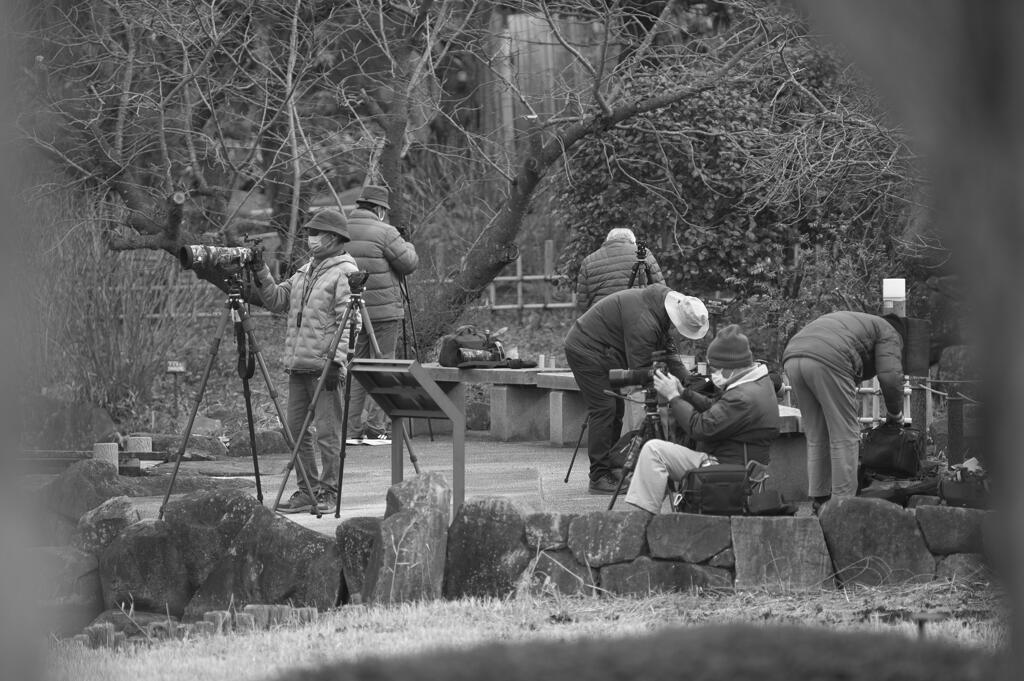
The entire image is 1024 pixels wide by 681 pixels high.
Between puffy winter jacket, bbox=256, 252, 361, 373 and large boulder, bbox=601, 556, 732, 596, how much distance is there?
2536 millimetres

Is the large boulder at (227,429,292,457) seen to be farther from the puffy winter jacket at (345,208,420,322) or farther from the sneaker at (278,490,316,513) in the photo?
the sneaker at (278,490,316,513)

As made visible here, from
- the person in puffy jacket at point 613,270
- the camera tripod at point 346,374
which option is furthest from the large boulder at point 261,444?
the camera tripod at point 346,374

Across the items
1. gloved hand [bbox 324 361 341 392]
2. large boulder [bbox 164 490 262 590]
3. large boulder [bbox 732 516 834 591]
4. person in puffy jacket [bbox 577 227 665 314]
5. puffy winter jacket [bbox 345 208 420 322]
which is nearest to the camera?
large boulder [bbox 732 516 834 591]

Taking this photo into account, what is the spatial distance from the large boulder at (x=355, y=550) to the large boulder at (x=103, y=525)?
163cm

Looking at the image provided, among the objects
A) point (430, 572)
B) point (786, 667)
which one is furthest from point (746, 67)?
point (786, 667)

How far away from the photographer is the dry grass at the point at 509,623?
6.52 m

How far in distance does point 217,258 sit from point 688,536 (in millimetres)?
3450

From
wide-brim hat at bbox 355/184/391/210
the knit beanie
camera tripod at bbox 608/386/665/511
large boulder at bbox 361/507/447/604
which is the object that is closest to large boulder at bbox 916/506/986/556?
the knit beanie

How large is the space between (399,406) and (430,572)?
5.13 feet

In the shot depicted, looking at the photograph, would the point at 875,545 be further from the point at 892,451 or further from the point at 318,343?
the point at 318,343

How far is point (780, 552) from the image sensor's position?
7.89m

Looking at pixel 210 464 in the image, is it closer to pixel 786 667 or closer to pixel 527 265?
pixel 527 265

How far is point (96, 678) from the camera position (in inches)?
251

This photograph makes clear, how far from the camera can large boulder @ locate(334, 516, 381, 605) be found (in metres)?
8.45
